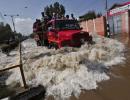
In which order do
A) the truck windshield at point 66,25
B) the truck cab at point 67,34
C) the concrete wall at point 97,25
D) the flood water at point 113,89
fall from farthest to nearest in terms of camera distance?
the concrete wall at point 97,25, the truck windshield at point 66,25, the truck cab at point 67,34, the flood water at point 113,89

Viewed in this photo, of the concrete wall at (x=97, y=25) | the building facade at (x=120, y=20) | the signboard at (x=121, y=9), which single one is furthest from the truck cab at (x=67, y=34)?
the signboard at (x=121, y=9)

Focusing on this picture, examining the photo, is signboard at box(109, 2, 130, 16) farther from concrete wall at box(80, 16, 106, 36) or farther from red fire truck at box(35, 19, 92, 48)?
red fire truck at box(35, 19, 92, 48)

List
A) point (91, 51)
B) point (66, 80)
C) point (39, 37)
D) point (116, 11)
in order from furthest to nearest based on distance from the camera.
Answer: point (116, 11)
point (39, 37)
point (91, 51)
point (66, 80)

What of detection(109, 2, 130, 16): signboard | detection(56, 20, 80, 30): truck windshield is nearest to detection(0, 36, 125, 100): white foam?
detection(56, 20, 80, 30): truck windshield

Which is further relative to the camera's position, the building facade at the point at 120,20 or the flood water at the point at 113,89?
the building facade at the point at 120,20

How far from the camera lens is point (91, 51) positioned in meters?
10.7

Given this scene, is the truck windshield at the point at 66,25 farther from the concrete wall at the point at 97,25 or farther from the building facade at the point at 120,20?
the concrete wall at the point at 97,25

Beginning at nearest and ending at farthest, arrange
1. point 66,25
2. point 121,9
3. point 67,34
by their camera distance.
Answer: point 67,34
point 66,25
point 121,9

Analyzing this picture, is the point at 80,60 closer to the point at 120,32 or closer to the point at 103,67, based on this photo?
the point at 103,67

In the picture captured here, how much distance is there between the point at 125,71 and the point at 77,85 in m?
2.23

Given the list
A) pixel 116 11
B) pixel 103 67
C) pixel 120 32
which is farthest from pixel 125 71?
pixel 116 11

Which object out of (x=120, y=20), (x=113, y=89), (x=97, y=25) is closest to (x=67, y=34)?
(x=113, y=89)

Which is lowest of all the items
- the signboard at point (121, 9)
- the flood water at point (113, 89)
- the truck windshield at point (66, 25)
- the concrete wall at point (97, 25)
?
the flood water at point (113, 89)

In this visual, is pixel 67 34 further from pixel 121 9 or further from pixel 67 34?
pixel 121 9
